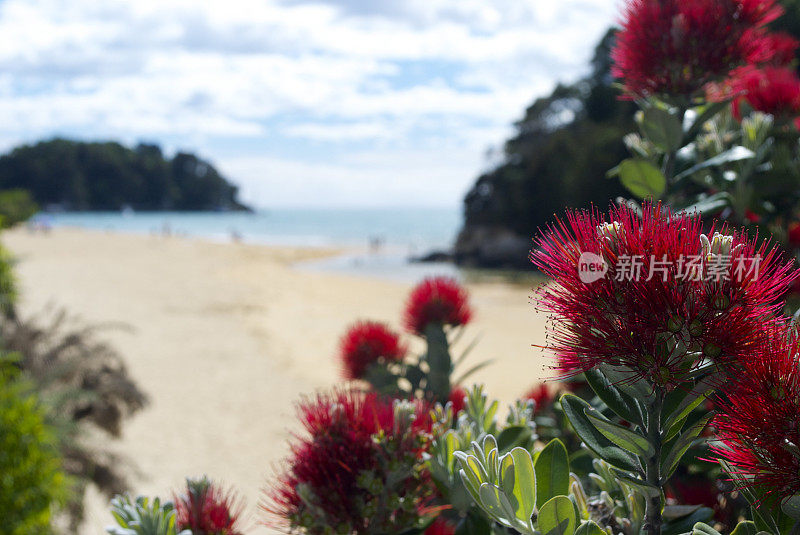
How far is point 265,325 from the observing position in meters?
17.3

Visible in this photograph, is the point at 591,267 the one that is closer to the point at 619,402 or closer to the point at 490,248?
the point at 619,402

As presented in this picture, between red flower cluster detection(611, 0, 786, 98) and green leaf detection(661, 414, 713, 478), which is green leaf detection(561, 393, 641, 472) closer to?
green leaf detection(661, 414, 713, 478)

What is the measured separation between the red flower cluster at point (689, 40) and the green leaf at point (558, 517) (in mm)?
830

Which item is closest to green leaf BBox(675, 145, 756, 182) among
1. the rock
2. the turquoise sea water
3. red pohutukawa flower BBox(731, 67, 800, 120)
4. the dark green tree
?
red pohutukawa flower BBox(731, 67, 800, 120)

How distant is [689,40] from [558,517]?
0.86 m

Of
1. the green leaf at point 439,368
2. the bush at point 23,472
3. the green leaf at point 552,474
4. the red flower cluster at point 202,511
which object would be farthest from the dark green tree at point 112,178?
the green leaf at point 552,474

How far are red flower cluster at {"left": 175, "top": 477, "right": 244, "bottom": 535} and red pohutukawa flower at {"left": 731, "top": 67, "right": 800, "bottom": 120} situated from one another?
1.48m

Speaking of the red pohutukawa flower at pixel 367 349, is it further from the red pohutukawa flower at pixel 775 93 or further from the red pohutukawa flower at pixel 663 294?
the red pohutukawa flower at pixel 663 294

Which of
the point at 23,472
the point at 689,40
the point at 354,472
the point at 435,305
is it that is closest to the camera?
the point at 354,472

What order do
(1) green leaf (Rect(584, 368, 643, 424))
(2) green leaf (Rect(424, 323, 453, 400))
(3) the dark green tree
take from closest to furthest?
(1) green leaf (Rect(584, 368, 643, 424)) < (2) green leaf (Rect(424, 323, 453, 400)) < (3) the dark green tree

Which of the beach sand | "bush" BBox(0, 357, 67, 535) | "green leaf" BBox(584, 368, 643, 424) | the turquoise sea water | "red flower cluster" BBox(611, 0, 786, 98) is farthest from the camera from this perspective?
the turquoise sea water

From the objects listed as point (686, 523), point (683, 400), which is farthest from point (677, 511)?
point (683, 400)

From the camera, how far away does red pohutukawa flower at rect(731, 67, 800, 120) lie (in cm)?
155

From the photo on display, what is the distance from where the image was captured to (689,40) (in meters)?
1.08
